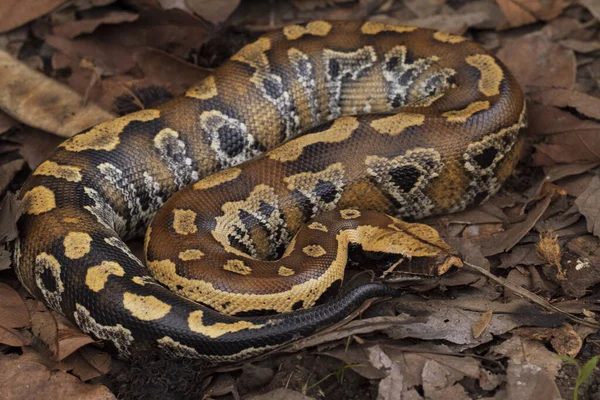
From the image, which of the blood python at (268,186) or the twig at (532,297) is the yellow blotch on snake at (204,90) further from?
the twig at (532,297)

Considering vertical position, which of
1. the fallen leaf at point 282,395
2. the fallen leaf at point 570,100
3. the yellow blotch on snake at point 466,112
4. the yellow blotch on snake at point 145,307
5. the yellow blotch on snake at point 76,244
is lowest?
the fallen leaf at point 570,100

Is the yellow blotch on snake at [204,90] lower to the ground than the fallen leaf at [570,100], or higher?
higher

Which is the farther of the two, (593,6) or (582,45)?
(593,6)

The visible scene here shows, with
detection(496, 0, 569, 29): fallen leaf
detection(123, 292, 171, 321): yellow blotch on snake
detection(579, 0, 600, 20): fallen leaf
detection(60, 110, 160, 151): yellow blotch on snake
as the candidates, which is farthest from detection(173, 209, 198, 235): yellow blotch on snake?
detection(579, 0, 600, 20): fallen leaf

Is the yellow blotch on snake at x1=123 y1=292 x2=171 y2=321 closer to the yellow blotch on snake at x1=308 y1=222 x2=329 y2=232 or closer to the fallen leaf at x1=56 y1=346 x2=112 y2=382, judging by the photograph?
the fallen leaf at x1=56 y1=346 x2=112 y2=382

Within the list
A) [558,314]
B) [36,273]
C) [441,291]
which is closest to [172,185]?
[36,273]

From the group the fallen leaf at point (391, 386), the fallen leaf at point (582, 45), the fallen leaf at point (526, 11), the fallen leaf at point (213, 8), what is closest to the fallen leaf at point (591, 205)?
the fallen leaf at point (582, 45)

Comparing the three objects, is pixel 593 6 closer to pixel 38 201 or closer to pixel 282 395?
pixel 282 395

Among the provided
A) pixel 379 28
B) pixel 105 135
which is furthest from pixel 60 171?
pixel 379 28
